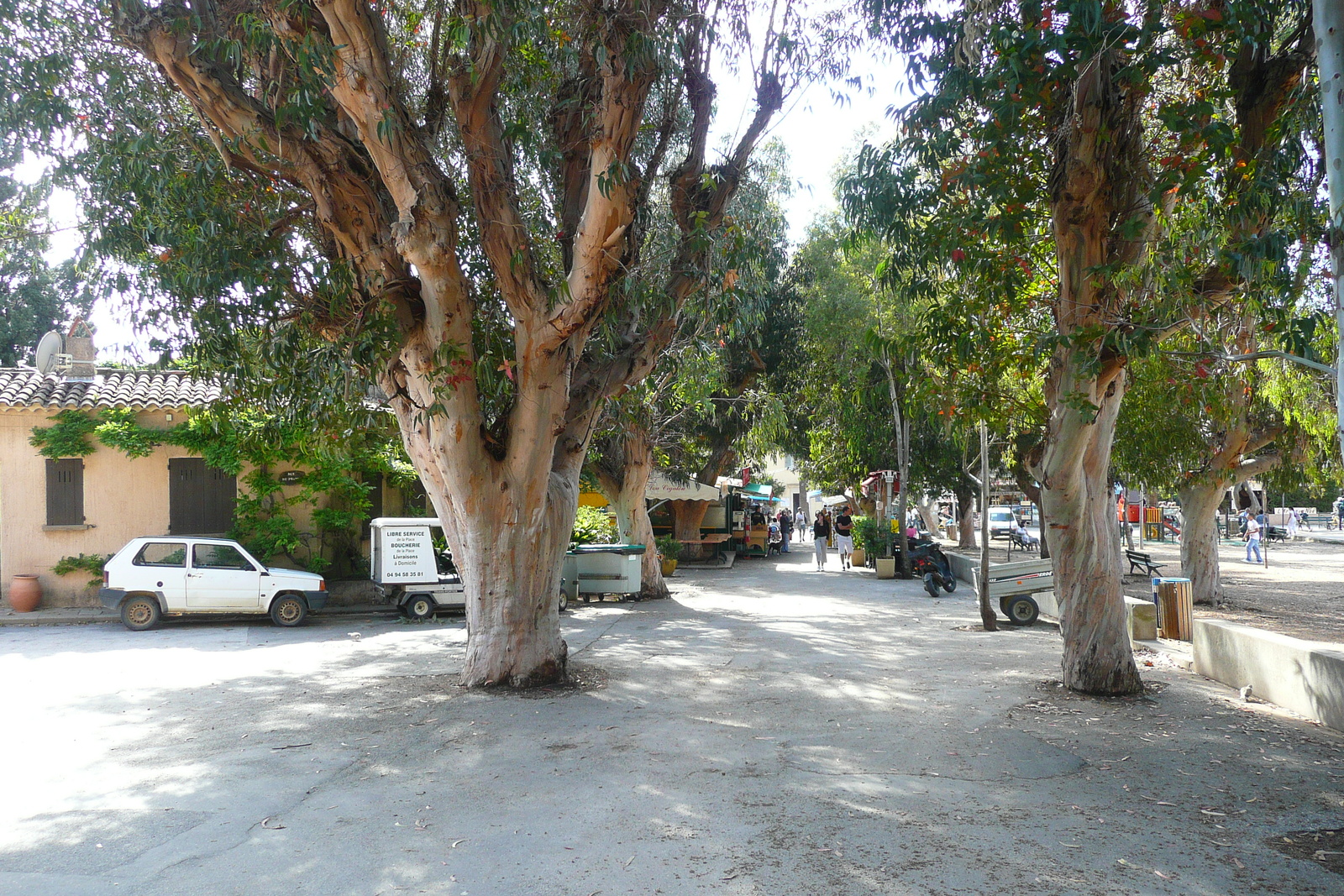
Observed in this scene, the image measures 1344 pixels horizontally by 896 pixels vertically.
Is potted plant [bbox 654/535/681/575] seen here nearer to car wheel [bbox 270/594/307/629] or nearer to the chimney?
car wheel [bbox 270/594/307/629]

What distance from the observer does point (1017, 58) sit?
6.65m

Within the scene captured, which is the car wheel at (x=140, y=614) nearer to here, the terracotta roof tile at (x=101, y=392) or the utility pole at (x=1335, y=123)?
the terracotta roof tile at (x=101, y=392)

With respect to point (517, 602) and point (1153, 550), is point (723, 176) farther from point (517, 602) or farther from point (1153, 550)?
point (1153, 550)

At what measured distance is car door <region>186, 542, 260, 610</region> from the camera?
1515 cm

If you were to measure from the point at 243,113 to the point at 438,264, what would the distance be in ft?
7.31

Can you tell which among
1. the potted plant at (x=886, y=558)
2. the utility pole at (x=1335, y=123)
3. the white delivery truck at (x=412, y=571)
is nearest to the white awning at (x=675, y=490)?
the potted plant at (x=886, y=558)

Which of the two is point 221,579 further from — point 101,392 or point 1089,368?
point 1089,368

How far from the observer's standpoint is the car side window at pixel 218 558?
15.3 meters

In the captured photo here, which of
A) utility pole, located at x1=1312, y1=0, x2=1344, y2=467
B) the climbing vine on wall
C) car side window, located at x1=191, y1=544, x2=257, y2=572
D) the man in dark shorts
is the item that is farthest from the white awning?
utility pole, located at x1=1312, y1=0, x2=1344, y2=467

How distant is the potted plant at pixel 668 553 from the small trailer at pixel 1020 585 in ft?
38.0

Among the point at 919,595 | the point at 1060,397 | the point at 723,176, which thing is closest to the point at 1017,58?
the point at 1060,397

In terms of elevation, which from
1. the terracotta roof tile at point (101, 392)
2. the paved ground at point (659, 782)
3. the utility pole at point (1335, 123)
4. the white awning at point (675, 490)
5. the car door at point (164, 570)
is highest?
the terracotta roof tile at point (101, 392)

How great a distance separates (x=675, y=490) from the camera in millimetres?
25844

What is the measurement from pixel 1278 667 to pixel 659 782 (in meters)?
6.20
